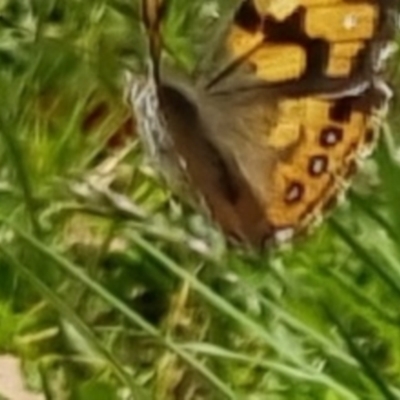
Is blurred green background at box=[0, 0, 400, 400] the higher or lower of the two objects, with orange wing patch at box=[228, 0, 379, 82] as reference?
lower

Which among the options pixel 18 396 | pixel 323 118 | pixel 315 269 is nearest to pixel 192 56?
pixel 323 118

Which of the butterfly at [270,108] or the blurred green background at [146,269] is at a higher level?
the butterfly at [270,108]

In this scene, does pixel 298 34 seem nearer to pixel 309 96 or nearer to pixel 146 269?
pixel 309 96

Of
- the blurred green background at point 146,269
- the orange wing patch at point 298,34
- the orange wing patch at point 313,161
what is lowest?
the blurred green background at point 146,269

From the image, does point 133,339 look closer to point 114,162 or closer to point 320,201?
point 114,162

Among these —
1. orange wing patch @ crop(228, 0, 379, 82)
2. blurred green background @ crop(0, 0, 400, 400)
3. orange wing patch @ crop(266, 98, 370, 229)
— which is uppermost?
orange wing patch @ crop(228, 0, 379, 82)
